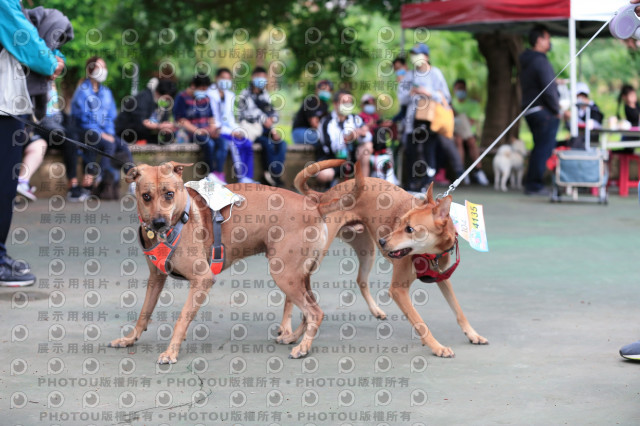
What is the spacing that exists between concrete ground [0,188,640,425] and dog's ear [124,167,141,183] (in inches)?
39.9

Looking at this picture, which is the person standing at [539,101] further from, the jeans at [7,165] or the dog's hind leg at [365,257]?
the jeans at [7,165]

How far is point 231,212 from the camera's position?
5.01 meters

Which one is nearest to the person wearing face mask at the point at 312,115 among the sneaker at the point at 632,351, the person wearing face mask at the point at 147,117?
the person wearing face mask at the point at 147,117

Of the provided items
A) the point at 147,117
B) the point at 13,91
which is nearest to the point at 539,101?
the point at 147,117

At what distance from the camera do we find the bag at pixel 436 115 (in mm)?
12664

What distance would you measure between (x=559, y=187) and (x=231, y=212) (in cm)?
862

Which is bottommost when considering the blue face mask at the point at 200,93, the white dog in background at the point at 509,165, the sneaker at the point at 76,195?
the white dog in background at the point at 509,165

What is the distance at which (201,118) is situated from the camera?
510 inches

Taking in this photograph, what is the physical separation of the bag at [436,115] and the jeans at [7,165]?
7.29 meters

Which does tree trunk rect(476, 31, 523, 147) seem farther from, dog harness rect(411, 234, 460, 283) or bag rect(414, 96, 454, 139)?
dog harness rect(411, 234, 460, 283)

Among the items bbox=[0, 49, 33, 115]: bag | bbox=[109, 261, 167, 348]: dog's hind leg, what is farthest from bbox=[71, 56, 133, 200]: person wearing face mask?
bbox=[109, 261, 167, 348]: dog's hind leg

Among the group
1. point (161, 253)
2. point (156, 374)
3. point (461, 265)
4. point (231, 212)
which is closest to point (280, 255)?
point (231, 212)

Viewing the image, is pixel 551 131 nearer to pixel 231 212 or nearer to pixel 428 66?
pixel 428 66

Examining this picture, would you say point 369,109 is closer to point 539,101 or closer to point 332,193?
point 539,101
